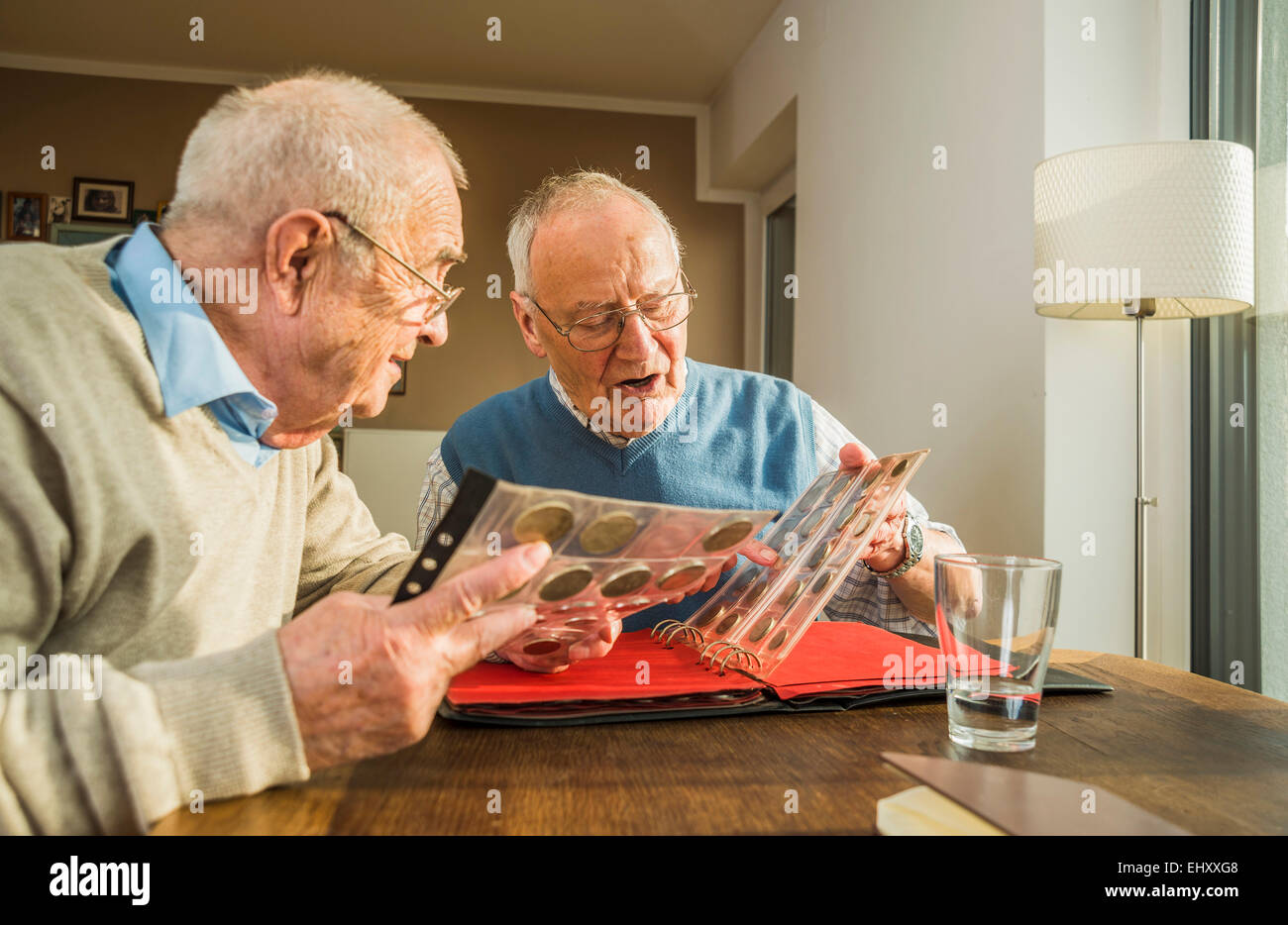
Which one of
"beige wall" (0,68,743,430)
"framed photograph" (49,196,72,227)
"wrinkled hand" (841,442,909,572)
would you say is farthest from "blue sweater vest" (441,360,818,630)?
"framed photograph" (49,196,72,227)

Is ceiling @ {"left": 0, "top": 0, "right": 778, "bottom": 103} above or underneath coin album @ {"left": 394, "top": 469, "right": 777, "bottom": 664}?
above

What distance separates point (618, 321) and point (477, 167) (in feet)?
13.6

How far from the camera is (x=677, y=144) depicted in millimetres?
5445

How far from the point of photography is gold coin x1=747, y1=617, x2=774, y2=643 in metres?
0.97

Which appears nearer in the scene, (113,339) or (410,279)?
(113,339)

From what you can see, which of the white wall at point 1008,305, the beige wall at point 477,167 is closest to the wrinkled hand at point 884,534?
the white wall at point 1008,305

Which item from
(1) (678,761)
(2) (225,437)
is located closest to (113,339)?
(2) (225,437)

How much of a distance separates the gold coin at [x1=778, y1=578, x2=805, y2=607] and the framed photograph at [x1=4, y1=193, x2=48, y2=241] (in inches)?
210

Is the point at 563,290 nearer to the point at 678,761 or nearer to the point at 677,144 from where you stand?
the point at 678,761

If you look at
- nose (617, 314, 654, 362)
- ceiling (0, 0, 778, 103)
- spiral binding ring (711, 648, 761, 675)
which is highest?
ceiling (0, 0, 778, 103)

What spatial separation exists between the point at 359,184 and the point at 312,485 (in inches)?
18.2

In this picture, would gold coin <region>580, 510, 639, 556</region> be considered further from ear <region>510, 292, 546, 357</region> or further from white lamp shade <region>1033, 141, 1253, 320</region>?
white lamp shade <region>1033, 141, 1253, 320</region>
